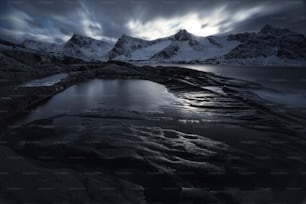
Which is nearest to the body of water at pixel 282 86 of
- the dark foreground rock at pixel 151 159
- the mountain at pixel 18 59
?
the dark foreground rock at pixel 151 159

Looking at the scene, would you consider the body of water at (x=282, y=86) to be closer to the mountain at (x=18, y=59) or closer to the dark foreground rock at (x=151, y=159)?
the dark foreground rock at (x=151, y=159)

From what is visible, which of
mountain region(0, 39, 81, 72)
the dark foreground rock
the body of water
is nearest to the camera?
the dark foreground rock

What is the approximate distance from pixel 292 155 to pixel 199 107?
4.91 meters

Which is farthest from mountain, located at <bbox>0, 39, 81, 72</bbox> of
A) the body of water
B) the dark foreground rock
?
the body of water

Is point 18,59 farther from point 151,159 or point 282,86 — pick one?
point 282,86

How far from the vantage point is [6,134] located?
199 inches

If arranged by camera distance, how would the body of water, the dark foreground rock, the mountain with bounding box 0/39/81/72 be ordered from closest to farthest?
the dark foreground rock < the body of water < the mountain with bounding box 0/39/81/72

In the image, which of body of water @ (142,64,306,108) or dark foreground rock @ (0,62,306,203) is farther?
body of water @ (142,64,306,108)

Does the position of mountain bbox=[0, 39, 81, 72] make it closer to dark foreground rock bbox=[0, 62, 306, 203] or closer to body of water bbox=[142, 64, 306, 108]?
dark foreground rock bbox=[0, 62, 306, 203]

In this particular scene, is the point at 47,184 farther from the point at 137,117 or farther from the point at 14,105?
the point at 14,105

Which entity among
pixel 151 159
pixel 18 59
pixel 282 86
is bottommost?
pixel 151 159

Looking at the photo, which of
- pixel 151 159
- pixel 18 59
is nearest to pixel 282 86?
pixel 151 159

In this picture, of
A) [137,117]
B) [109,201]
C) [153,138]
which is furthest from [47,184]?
[137,117]

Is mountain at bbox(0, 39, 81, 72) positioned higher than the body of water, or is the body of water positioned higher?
mountain at bbox(0, 39, 81, 72)
